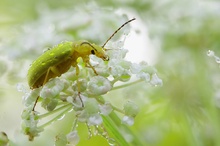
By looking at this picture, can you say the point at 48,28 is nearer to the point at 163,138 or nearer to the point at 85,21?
the point at 85,21

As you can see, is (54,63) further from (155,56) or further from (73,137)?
(155,56)

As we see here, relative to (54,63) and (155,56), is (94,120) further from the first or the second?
(155,56)

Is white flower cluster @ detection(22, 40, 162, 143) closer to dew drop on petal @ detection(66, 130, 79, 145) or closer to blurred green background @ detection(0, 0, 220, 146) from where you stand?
dew drop on petal @ detection(66, 130, 79, 145)

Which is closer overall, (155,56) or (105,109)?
(105,109)

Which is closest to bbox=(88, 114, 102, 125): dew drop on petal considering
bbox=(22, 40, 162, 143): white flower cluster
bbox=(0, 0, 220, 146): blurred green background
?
bbox=(22, 40, 162, 143): white flower cluster

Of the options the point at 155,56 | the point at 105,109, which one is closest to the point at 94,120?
the point at 105,109

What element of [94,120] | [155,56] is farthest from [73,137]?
[155,56]

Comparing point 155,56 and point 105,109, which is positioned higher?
point 105,109

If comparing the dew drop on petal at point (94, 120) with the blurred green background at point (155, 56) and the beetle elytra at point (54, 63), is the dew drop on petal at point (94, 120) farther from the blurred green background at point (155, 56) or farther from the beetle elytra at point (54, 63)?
the blurred green background at point (155, 56)

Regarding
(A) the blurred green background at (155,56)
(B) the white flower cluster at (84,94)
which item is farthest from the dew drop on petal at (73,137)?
(A) the blurred green background at (155,56)
